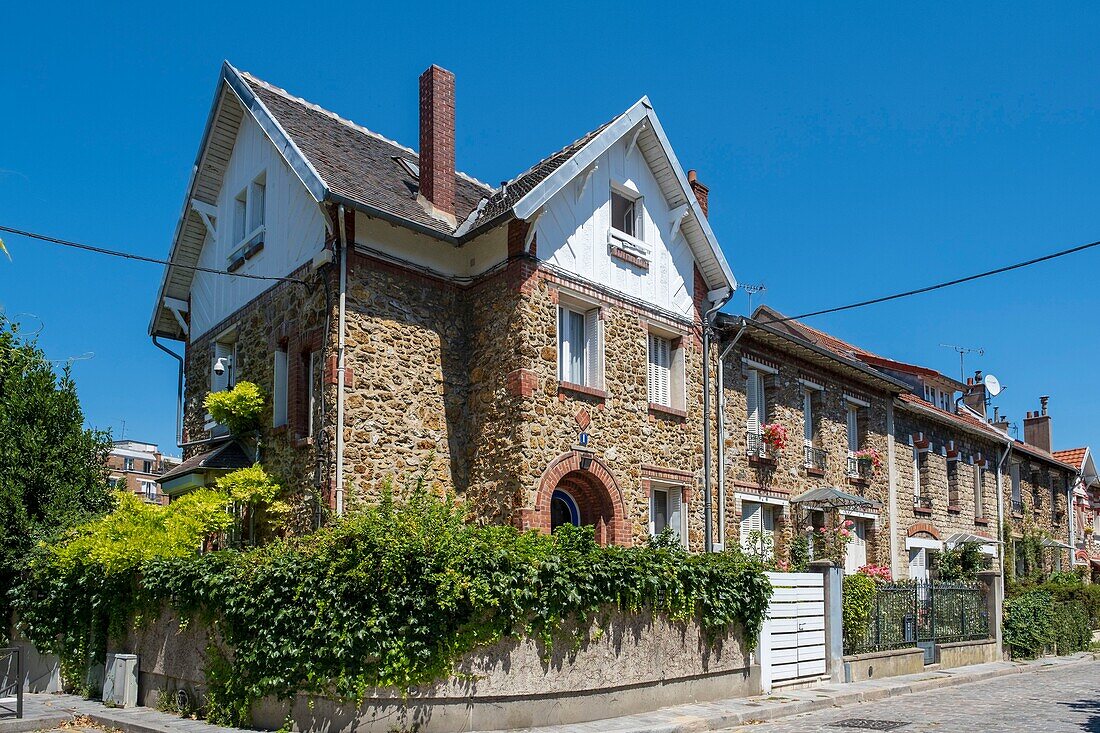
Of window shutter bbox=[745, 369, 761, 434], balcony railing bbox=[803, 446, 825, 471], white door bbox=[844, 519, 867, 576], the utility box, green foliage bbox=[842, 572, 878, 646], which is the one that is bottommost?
the utility box

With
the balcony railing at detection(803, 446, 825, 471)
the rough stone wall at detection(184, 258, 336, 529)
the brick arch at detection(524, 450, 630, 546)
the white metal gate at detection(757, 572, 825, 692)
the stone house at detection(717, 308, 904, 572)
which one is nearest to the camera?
the white metal gate at detection(757, 572, 825, 692)

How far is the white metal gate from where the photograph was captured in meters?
14.1

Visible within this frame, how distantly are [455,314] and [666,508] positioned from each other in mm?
5176

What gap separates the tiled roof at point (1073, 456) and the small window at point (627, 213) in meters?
30.0

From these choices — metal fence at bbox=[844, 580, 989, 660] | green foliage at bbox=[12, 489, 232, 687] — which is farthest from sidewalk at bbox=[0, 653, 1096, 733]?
metal fence at bbox=[844, 580, 989, 660]

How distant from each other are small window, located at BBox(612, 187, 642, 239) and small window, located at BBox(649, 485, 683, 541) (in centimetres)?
455

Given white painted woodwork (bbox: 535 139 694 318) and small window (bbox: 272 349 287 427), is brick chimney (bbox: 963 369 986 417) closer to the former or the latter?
white painted woodwork (bbox: 535 139 694 318)

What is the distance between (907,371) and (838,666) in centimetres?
1749

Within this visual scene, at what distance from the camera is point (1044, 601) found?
23156 millimetres

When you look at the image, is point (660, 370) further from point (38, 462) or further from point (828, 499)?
point (38, 462)

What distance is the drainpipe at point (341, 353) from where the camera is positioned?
562 inches

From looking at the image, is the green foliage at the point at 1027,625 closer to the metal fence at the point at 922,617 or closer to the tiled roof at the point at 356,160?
the metal fence at the point at 922,617

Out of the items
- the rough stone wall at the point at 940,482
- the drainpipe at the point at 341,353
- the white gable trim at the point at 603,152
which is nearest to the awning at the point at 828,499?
the rough stone wall at the point at 940,482

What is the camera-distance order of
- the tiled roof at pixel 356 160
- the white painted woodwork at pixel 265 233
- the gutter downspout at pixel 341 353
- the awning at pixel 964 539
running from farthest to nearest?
the awning at pixel 964 539
the white painted woodwork at pixel 265 233
the tiled roof at pixel 356 160
the gutter downspout at pixel 341 353
